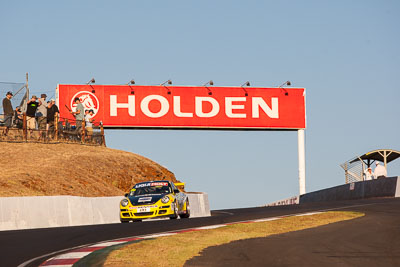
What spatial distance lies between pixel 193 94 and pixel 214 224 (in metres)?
35.2

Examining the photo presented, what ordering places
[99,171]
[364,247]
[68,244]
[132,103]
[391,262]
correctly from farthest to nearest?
[132,103] < [99,171] < [68,244] < [364,247] < [391,262]

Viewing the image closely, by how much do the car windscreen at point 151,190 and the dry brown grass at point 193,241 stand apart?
15.6 feet

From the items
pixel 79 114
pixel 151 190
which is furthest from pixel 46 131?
pixel 151 190

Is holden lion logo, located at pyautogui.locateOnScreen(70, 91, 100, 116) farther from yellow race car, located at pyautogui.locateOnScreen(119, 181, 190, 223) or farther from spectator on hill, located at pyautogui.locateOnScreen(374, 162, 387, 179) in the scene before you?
yellow race car, located at pyautogui.locateOnScreen(119, 181, 190, 223)

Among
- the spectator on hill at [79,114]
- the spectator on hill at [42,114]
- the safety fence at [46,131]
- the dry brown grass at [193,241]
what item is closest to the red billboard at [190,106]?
the safety fence at [46,131]

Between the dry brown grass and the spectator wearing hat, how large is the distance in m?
14.5

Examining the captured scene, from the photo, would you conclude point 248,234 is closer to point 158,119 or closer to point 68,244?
→ point 68,244

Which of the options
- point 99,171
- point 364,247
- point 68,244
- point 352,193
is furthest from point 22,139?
point 364,247

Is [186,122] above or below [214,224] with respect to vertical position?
above

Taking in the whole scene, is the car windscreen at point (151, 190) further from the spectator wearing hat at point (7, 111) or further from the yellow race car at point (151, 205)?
the spectator wearing hat at point (7, 111)

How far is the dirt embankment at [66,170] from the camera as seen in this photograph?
2981 cm

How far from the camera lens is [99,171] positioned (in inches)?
1510

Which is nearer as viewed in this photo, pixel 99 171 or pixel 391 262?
pixel 391 262

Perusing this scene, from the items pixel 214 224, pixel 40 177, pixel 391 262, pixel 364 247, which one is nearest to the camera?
pixel 391 262
